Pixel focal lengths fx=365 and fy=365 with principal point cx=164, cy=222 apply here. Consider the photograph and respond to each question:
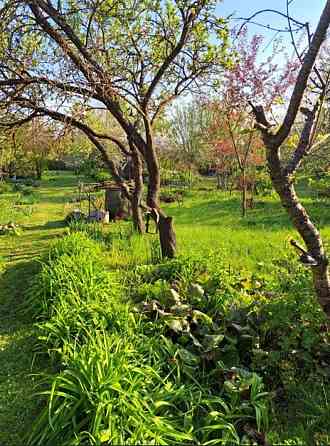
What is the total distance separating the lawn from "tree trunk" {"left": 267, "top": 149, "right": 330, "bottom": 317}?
2.94 ft

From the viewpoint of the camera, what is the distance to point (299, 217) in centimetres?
224

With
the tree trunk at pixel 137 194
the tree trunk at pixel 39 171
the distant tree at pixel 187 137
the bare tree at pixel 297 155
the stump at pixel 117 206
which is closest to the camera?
the bare tree at pixel 297 155

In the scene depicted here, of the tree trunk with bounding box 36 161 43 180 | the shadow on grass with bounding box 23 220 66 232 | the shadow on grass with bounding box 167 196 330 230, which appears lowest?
the shadow on grass with bounding box 23 220 66 232

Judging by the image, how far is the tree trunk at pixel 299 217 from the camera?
86.7 inches

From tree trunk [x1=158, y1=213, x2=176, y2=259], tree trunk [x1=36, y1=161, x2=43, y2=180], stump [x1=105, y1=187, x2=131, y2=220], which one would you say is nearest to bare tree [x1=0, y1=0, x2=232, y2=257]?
tree trunk [x1=158, y1=213, x2=176, y2=259]

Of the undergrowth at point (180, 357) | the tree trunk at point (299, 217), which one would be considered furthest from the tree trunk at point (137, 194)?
A: the tree trunk at point (299, 217)

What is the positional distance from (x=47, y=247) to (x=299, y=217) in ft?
18.0

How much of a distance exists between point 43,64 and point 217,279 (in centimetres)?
462

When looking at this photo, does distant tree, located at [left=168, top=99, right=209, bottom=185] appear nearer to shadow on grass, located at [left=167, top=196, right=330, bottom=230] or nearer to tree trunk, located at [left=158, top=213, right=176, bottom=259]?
→ shadow on grass, located at [left=167, top=196, right=330, bottom=230]

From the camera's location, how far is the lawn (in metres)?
2.49

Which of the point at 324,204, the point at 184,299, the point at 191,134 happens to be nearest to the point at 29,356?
the point at 184,299

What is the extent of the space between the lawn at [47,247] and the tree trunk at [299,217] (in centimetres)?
90

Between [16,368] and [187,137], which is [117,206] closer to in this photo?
[16,368]

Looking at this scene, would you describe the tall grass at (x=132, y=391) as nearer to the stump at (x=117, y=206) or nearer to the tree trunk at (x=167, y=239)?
the tree trunk at (x=167, y=239)
